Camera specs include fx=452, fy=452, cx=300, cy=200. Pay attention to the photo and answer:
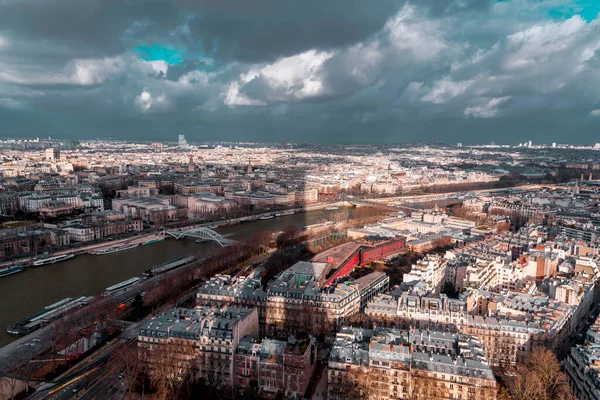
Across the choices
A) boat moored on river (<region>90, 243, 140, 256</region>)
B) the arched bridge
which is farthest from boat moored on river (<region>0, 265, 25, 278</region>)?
the arched bridge

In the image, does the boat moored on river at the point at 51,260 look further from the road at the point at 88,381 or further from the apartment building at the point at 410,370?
the apartment building at the point at 410,370

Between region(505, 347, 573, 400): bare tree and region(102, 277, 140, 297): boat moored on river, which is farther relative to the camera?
region(102, 277, 140, 297): boat moored on river

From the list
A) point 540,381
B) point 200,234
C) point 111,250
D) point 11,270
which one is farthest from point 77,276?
point 540,381

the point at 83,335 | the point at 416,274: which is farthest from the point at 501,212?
the point at 83,335

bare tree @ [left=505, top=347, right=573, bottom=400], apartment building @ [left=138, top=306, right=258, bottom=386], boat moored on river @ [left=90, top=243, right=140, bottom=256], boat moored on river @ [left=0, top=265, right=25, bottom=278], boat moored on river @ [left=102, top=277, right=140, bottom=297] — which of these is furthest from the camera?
boat moored on river @ [left=90, top=243, right=140, bottom=256]

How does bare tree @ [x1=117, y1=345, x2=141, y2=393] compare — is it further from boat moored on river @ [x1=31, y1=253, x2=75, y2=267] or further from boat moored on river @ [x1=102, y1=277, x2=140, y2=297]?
boat moored on river @ [x1=31, y1=253, x2=75, y2=267]

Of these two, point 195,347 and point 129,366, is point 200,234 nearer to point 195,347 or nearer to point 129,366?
point 129,366
